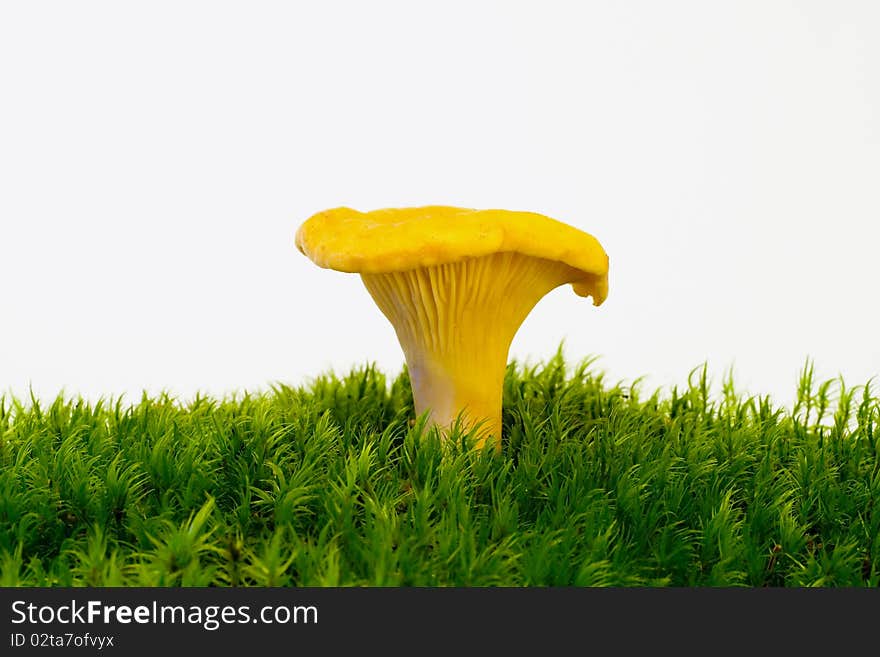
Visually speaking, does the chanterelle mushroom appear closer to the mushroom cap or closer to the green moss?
the mushroom cap

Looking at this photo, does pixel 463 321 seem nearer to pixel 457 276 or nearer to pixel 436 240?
pixel 457 276

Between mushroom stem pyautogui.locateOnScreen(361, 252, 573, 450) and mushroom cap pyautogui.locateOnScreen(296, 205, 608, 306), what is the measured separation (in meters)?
0.09

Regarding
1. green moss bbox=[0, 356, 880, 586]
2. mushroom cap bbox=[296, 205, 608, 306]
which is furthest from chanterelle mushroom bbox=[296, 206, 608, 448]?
green moss bbox=[0, 356, 880, 586]

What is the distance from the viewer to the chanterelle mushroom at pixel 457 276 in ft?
4.80

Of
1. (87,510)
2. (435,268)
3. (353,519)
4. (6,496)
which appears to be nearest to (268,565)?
(353,519)

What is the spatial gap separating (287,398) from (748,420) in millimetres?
1112

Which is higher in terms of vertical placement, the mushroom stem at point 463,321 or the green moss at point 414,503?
the mushroom stem at point 463,321

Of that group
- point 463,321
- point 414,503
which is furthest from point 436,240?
point 414,503

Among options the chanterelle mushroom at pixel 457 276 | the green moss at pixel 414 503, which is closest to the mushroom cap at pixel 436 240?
the chanterelle mushroom at pixel 457 276

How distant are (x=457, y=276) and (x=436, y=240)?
0.68 feet

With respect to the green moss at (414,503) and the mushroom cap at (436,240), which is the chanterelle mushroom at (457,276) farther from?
the green moss at (414,503)

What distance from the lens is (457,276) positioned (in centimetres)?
164

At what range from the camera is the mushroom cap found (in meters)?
1.45

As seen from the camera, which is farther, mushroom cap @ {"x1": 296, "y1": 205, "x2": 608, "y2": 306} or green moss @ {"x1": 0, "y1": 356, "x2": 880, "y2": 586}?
mushroom cap @ {"x1": 296, "y1": 205, "x2": 608, "y2": 306}
